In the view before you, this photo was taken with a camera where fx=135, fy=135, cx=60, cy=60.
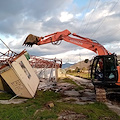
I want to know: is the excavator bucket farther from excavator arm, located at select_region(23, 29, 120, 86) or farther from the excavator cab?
the excavator cab

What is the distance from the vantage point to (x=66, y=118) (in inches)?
209

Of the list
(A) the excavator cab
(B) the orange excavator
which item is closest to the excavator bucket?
(B) the orange excavator

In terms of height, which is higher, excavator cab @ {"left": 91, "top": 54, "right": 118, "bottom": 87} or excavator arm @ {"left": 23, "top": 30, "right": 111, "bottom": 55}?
excavator arm @ {"left": 23, "top": 30, "right": 111, "bottom": 55}

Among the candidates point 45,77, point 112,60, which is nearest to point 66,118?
point 112,60

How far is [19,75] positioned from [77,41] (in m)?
4.67

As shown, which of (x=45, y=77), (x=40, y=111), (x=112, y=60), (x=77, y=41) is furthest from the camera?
(x=45, y=77)

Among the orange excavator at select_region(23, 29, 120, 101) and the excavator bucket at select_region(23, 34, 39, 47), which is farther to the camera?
the excavator bucket at select_region(23, 34, 39, 47)

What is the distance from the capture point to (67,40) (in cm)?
990

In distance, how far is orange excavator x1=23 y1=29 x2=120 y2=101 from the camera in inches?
316

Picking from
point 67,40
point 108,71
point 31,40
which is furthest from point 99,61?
point 31,40

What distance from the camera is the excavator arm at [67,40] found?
941cm

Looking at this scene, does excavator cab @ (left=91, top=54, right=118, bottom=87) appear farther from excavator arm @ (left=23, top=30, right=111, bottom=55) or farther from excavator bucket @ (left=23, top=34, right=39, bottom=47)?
excavator bucket @ (left=23, top=34, right=39, bottom=47)

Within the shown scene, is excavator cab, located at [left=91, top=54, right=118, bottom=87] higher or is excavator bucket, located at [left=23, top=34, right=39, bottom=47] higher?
excavator bucket, located at [left=23, top=34, right=39, bottom=47]

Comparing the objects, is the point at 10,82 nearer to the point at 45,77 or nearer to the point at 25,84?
the point at 25,84
